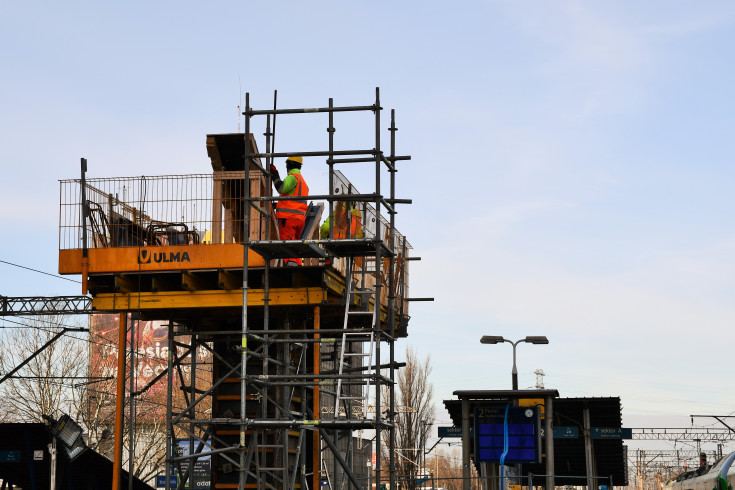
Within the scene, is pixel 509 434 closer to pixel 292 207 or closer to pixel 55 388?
pixel 292 207

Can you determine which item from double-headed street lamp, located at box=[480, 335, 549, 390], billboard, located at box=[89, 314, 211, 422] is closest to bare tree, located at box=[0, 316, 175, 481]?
billboard, located at box=[89, 314, 211, 422]

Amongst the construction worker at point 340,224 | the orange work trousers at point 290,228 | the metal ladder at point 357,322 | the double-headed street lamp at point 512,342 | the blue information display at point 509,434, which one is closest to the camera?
the metal ladder at point 357,322

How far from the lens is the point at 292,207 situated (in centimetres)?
1770

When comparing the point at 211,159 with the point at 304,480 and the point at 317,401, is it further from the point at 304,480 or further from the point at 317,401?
the point at 304,480

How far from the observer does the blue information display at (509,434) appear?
57.7 feet

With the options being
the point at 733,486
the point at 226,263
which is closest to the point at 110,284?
the point at 226,263

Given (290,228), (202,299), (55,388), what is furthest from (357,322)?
(55,388)

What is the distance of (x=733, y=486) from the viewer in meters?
24.6

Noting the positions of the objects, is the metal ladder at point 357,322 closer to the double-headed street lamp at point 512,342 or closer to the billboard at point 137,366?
the double-headed street lamp at point 512,342

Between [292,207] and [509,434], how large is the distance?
570cm

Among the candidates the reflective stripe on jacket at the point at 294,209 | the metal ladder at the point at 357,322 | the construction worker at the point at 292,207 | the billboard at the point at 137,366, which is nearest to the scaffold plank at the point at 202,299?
the metal ladder at the point at 357,322

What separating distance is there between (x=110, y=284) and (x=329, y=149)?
7.34 metres

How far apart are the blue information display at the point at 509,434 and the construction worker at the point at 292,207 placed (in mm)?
4761

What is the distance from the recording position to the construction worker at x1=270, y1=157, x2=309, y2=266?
17.2m
